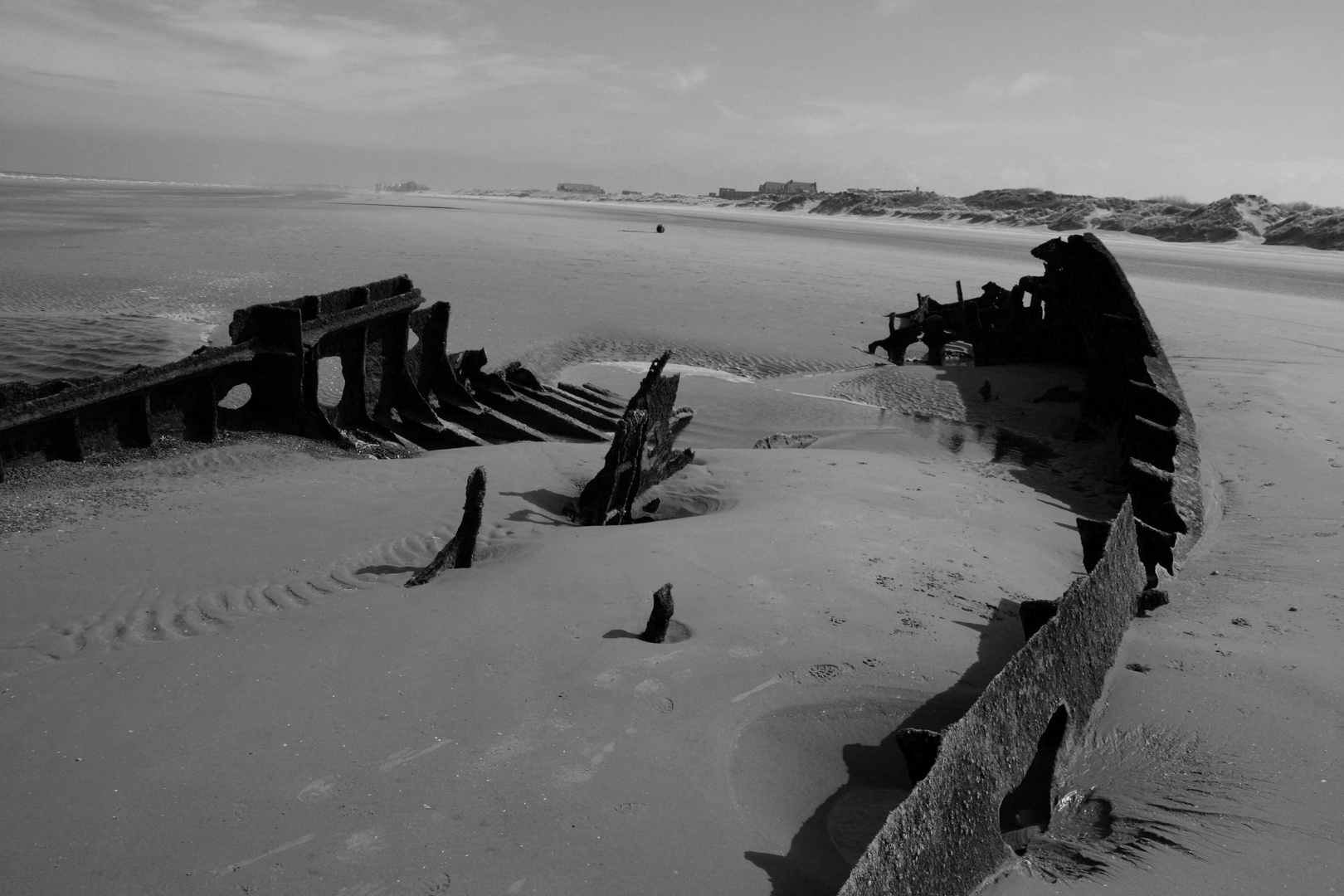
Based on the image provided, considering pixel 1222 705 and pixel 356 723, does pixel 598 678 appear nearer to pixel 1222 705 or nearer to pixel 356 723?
pixel 356 723

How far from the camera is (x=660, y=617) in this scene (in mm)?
4102

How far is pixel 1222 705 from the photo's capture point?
3.73 metres

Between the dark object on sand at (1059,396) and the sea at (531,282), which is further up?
the sea at (531,282)

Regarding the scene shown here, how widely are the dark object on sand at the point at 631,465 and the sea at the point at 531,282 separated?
401cm

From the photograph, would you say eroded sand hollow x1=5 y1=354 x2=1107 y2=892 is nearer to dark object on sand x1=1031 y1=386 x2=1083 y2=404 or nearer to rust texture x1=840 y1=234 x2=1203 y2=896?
rust texture x1=840 y1=234 x2=1203 y2=896

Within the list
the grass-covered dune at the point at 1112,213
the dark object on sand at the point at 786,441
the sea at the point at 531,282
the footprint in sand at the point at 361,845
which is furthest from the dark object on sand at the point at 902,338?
the grass-covered dune at the point at 1112,213

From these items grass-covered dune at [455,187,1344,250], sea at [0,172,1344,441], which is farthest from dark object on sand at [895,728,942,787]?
grass-covered dune at [455,187,1344,250]

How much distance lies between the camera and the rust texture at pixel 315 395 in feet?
20.7

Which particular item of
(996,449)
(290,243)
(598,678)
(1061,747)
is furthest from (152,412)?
(290,243)

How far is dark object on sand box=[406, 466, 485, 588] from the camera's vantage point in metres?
4.96

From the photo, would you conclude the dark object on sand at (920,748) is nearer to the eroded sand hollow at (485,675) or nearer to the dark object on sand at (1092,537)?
the eroded sand hollow at (485,675)

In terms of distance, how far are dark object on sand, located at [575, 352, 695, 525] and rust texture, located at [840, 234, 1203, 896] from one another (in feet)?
10.1

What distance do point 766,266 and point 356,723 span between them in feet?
83.5

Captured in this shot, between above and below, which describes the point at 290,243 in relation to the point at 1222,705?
above
